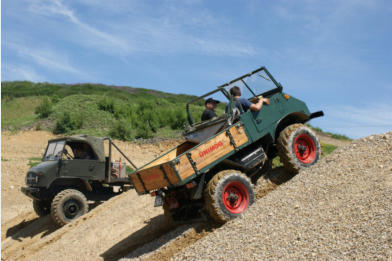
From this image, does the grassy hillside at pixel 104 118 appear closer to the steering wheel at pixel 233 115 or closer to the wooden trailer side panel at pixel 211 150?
the steering wheel at pixel 233 115

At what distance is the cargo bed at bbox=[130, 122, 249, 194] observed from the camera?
20.4ft

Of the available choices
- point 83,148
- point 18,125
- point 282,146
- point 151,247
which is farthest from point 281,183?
point 18,125

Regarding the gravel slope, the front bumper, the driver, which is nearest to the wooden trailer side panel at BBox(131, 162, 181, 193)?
the gravel slope

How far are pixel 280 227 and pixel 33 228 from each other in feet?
29.9

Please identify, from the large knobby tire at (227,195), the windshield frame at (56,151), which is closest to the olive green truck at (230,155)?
the large knobby tire at (227,195)

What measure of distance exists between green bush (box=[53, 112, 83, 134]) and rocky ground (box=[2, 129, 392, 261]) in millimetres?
18256

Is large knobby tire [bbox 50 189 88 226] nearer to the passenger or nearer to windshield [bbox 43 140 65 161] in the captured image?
windshield [bbox 43 140 65 161]

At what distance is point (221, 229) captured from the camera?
20.6 feet

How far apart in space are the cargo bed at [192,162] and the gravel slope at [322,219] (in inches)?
42.6

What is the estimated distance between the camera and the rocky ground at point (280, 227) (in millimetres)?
4836

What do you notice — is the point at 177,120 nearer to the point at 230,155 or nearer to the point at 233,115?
the point at 233,115

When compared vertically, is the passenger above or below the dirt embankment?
above

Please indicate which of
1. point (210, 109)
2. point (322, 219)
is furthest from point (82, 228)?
point (322, 219)

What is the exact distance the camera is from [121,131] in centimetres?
2673
